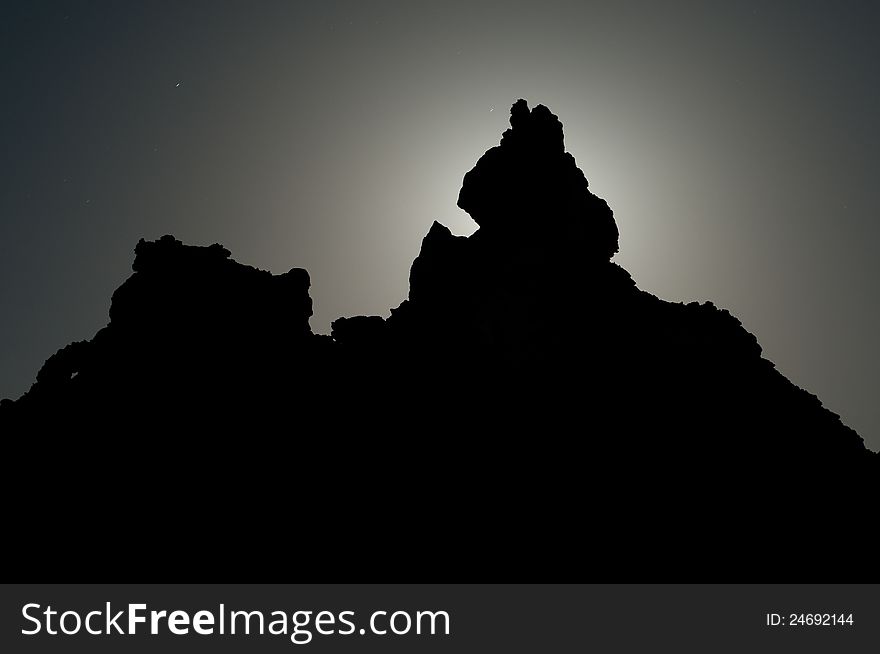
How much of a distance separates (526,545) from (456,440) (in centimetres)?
919

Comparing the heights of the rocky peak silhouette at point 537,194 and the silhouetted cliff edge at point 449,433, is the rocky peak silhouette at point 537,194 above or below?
above

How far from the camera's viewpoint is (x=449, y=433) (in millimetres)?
42719

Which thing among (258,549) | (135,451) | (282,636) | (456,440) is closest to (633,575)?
(456,440)

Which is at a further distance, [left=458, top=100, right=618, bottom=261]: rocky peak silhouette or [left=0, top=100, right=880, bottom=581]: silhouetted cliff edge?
[left=458, top=100, right=618, bottom=261]: rocky peak silhouette

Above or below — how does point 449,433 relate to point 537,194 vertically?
below

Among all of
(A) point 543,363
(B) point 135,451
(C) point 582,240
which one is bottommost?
(B) point 135,451

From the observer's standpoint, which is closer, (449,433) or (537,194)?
(449,433)

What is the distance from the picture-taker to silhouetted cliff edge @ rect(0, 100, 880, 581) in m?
36.3

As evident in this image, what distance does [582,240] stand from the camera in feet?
177

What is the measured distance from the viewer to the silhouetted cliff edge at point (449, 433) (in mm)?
36312

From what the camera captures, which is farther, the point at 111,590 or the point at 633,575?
the point at 633,575

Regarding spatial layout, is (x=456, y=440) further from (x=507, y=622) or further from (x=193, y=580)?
(x=193, y=580)

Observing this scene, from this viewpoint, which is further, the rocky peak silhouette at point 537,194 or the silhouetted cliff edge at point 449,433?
the rocky peak silhouette at point 537,194

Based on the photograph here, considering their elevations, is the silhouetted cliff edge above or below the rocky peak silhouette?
below
